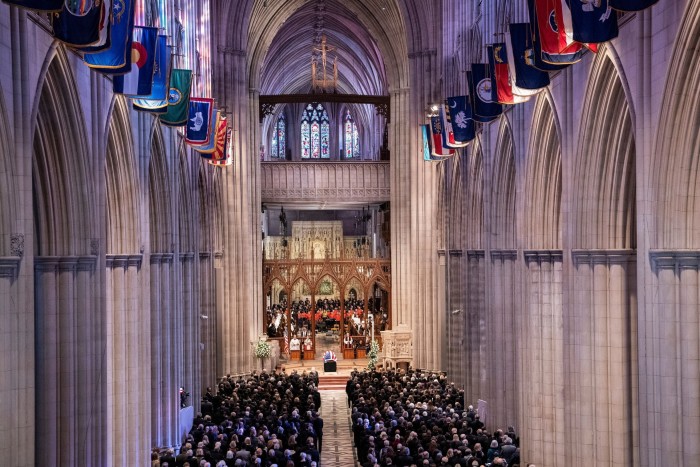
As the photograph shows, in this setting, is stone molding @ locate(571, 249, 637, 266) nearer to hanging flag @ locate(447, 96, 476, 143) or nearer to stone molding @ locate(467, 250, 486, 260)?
hanging flag @ locate(447, 96, 476, 143)

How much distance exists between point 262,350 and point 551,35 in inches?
1116

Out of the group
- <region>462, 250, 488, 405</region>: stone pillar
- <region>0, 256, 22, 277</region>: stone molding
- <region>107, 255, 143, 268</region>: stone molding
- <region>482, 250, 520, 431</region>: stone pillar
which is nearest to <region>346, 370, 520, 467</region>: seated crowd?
<region>482, 250, 520, 431</region>: stone pillar

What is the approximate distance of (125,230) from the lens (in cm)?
2016

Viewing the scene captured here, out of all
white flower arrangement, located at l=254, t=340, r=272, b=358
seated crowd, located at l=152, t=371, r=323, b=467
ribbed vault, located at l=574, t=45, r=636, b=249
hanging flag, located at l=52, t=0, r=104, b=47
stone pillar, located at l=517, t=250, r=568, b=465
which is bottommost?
seated crowd, located at l=152, t=371, r=323, b=467

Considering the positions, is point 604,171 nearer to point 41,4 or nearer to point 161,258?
point 41,4

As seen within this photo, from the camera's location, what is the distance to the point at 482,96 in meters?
22.4

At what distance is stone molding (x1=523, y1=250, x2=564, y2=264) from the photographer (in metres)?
20.0

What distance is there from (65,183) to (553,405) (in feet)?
41.3

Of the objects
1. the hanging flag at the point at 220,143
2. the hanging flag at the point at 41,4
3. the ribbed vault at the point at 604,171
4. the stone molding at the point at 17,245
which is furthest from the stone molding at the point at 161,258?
the hanging flag at the point at 41,4

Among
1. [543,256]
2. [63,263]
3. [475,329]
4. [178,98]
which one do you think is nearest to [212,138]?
[178,98]

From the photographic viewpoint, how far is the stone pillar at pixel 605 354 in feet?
54.0

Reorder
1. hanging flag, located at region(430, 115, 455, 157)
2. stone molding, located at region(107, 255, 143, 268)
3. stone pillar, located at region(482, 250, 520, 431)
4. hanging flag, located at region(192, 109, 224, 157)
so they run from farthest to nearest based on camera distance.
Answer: hanging flag, located at region(430, 115, 455, 157), hanging flag, located at region(192, 109, 224, 157), stone pillar, located at region(482, 250, 520, 431), stone molding, located at region(107, 255, 143, 268)

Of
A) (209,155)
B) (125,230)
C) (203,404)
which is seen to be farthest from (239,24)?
(125,230)

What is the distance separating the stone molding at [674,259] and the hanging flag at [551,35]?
12.6ft
